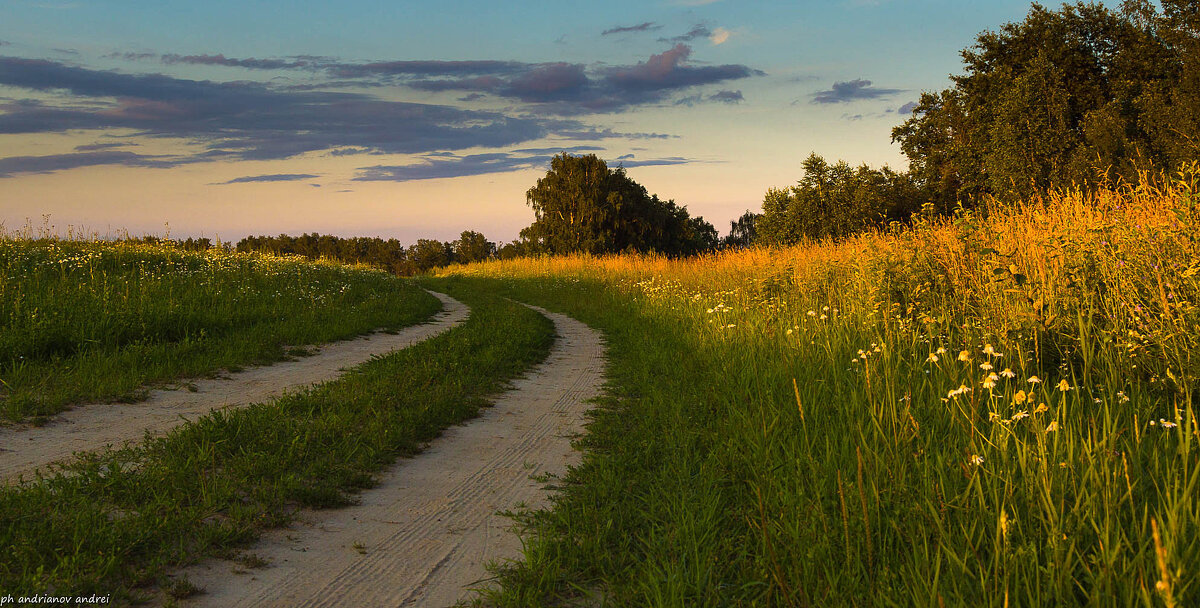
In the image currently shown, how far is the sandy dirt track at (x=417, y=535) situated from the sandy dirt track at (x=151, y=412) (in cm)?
225

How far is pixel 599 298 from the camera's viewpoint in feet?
64.1

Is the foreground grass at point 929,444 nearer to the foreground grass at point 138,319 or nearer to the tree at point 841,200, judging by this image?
the foreground grass at point 138,319

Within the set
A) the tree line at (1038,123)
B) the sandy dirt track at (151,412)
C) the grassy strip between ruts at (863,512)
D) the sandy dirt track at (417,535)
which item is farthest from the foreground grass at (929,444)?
the tree line at (1038,123)

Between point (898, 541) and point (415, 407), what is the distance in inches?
178

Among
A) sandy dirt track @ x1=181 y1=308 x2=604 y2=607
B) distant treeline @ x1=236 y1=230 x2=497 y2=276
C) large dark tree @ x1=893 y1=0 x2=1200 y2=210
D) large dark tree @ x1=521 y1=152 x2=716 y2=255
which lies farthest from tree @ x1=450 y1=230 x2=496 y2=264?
sandy dirt track @ x1=181 y1=308 x2=604 y2=607

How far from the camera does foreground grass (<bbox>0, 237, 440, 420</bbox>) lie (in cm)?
689

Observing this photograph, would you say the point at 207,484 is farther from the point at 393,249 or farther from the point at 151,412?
the point at 393,249

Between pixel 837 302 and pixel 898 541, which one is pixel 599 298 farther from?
pixel 898 541

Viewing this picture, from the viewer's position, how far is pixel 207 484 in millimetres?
4125

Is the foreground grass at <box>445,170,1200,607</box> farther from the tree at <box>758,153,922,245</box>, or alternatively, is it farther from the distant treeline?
the distant treeline

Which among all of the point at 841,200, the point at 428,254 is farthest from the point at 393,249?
the point at 841,200

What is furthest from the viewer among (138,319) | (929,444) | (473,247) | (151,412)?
(473,247)

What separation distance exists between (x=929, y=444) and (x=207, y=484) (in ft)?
14.3

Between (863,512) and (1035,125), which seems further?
(1035,125)
